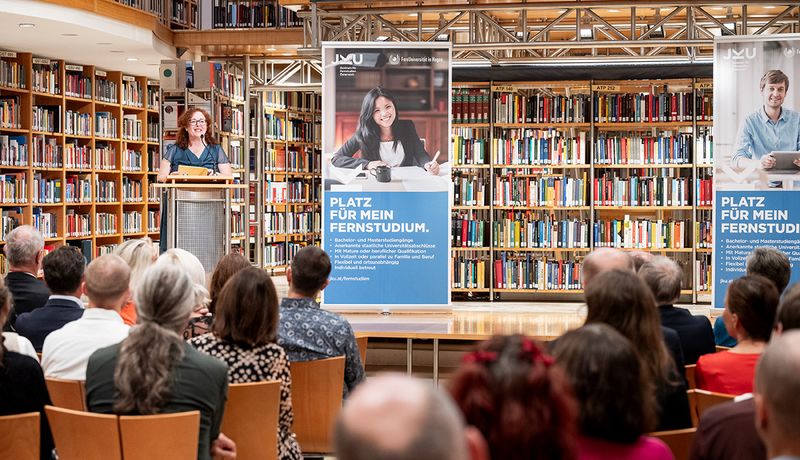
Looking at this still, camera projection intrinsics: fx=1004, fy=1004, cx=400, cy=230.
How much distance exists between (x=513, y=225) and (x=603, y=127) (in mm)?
1519

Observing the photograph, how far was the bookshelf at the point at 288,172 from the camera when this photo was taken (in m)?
13.4

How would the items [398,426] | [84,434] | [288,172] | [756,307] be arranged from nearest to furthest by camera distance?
[398,426] < [84,434] < [756,307] < [288,172]

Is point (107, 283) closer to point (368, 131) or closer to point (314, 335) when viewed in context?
point (314, 335)

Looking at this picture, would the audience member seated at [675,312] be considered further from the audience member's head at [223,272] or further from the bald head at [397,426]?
the bald head at [397,426]

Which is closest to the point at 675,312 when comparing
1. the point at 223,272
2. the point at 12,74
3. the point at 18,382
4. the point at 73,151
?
the point at 223,272

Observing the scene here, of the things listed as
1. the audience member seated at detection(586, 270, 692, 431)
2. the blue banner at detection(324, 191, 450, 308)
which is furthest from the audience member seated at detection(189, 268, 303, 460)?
the blue banner at detection(324, 191, 450, 308)

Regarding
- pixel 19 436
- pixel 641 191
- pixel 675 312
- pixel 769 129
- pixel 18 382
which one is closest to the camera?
pixel 19 436

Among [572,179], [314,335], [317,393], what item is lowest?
[317,393]

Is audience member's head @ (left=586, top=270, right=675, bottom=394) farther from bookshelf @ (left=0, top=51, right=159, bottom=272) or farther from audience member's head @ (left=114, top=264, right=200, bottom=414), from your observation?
bookshelf @ (left=0, top=51, right=159, bottom=272)

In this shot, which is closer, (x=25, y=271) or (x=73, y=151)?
(x=25, y=271)

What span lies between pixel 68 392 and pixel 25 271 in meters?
2.13

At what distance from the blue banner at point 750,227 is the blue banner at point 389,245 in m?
1.96

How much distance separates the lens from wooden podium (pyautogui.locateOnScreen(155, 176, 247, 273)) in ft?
24.7

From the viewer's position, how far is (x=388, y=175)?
711 cm
